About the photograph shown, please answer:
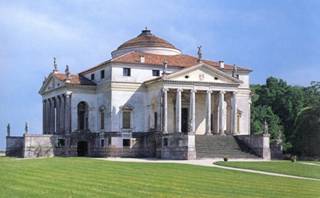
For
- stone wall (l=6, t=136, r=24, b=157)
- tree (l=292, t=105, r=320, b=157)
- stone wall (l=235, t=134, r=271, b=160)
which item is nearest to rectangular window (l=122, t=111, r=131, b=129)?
stone wall (l=6, t=136, r=24, b=157)

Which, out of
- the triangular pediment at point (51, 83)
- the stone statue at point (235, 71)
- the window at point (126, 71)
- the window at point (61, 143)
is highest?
the stone statue at point (235, 71)

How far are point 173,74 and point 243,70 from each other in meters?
14.2

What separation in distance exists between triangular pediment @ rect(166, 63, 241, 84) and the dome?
11.3 m

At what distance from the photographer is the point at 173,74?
67.3 metres

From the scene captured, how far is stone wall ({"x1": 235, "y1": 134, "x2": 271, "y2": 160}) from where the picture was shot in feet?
204

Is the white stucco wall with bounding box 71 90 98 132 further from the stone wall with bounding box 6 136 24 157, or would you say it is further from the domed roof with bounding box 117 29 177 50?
the domed roof with bounding box 117 29 177 50

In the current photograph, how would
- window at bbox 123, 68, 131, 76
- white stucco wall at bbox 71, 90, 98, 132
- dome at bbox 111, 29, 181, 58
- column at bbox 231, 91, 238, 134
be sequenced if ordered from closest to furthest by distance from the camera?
column at bbox 231, 91, 238, 134 → window at bbox 123, 68, 131, 76 → white stucco wall at bbox 71, 90, 98, 132 → dome at bbox 111, 29, 181, 58

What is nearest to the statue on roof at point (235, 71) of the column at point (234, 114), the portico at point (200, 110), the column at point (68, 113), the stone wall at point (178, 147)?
the portico at point (200, 110)

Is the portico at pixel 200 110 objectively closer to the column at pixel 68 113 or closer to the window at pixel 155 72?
the window at pixel 155 72

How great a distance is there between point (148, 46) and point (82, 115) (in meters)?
12.1

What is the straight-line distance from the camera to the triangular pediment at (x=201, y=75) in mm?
67688

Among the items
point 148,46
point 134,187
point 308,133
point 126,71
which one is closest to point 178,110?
point 126,71

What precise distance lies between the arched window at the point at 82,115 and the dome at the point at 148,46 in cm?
953

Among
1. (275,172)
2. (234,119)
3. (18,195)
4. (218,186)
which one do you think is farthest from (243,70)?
(18,195)
